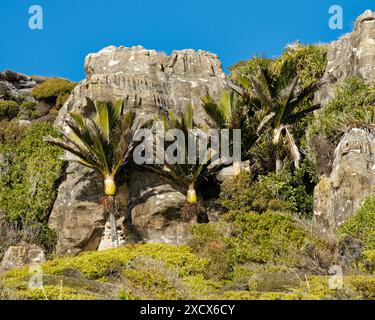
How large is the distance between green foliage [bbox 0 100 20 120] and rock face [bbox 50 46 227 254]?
8.62m

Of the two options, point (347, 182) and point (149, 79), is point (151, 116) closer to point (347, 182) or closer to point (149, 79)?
point (149, 79)

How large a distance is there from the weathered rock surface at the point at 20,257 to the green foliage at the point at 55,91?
58.3ft

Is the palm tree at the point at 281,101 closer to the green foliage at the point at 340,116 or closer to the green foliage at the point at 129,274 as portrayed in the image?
the green foliage at the point at 340,116

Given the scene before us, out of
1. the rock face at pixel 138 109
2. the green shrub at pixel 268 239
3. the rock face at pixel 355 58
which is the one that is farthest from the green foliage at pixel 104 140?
the rock face at pixel 355 58

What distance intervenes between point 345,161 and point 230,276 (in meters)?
5.54

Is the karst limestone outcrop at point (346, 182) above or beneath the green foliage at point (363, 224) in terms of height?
above

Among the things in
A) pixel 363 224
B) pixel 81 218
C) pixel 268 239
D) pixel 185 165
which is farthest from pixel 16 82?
pixel 363 224

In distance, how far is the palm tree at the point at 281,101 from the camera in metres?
21.4

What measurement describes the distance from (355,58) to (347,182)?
7.38 metres

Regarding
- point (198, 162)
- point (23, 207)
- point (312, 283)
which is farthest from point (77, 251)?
point (312, 283)

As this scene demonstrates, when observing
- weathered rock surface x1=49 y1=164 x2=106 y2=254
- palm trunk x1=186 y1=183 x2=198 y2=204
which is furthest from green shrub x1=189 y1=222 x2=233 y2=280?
weathered rock surface x1=49 y1=164 x2=106 y2=254

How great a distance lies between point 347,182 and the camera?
18734 millimetres

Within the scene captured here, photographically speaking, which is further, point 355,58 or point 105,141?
point 355,58
